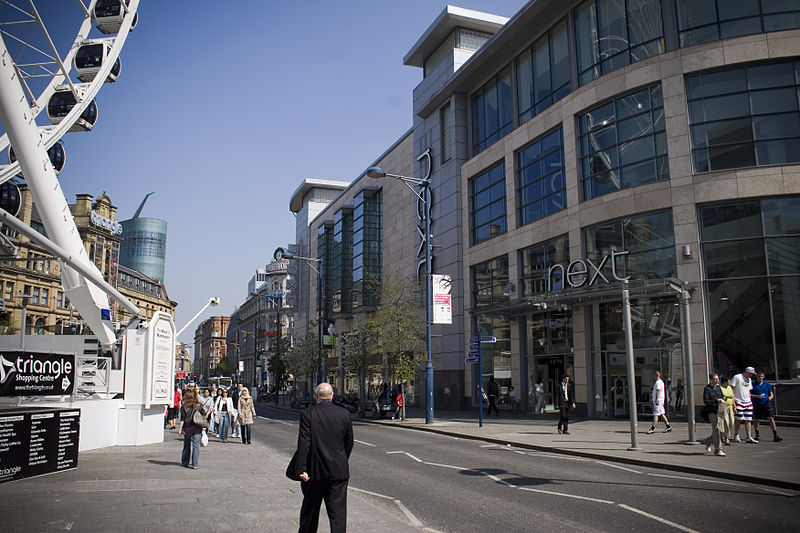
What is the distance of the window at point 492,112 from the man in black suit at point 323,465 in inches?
1161

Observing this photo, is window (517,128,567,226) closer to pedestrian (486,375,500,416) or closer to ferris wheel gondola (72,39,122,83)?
pedestrian (486,375,500,416)

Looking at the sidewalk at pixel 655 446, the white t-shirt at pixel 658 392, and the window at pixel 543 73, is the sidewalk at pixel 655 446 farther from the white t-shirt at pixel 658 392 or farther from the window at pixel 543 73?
the window at pixel 543 73

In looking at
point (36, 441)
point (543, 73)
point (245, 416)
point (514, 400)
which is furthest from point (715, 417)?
point (543, 73)

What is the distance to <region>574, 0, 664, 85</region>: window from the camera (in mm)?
24891

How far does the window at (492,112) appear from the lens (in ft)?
112

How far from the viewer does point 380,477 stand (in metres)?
12.6

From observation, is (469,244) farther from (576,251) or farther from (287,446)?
(287,446)

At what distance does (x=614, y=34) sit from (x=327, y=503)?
25.5 m

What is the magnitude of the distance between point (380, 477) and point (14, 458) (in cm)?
668

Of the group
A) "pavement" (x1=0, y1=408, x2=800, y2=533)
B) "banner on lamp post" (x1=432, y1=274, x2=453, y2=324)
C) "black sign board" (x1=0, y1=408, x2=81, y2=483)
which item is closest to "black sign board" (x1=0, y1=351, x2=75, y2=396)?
"black sign board" (x1=0, y1=408, x2=81, y2=483)

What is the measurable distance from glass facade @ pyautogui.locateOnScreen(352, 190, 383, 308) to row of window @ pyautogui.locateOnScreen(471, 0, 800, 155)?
55.7 ft

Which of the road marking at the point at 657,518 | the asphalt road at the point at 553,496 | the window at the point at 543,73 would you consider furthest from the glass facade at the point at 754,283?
the road marking at the point at 657,518

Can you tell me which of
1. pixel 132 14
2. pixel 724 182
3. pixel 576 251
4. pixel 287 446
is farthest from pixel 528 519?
pixel 132 14

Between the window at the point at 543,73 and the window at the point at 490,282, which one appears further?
the window at the point at 490,282
